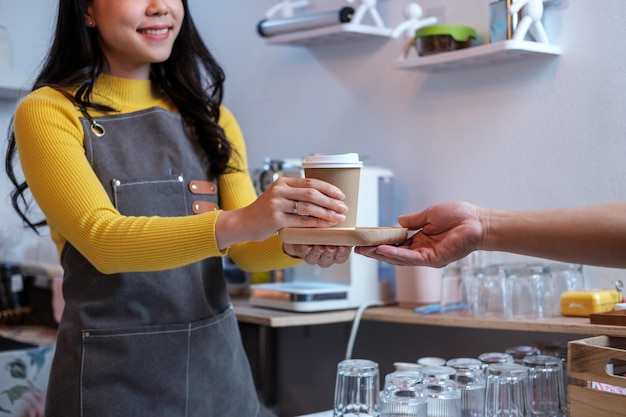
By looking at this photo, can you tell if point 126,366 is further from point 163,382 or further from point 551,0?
point 551,0

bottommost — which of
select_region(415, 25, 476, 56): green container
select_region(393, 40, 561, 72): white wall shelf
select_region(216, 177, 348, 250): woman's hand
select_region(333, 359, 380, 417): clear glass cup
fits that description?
select_region(333, 359, 380, 417): clear glass cup

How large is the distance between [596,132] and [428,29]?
1.90 feet

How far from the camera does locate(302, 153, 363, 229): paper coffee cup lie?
1500 mm

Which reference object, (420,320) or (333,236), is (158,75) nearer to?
(333,236)

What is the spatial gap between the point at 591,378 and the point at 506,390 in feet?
0.64

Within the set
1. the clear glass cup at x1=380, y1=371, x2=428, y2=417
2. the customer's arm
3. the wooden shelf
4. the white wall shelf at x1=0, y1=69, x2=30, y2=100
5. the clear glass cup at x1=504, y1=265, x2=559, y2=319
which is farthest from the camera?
the white wall shelf at x1=0, y1=69, x2=30, y2=100

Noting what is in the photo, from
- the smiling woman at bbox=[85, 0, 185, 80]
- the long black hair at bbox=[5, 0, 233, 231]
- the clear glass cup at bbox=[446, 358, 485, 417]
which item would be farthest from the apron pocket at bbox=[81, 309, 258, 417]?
the smiling woman at bbox=[85, 0, 185, 80]

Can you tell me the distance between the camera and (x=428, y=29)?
2486mm

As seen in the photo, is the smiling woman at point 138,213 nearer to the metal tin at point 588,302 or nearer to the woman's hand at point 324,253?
the woman's hand at point 324,253

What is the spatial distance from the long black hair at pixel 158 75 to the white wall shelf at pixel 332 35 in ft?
2.65

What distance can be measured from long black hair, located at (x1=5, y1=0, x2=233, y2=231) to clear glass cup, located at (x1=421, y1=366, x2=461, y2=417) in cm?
69

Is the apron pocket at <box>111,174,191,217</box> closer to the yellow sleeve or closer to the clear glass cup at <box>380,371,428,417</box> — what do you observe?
the yellow sleeve

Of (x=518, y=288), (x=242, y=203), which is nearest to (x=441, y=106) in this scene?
(x=518, y=288)

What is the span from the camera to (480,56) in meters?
2.41
